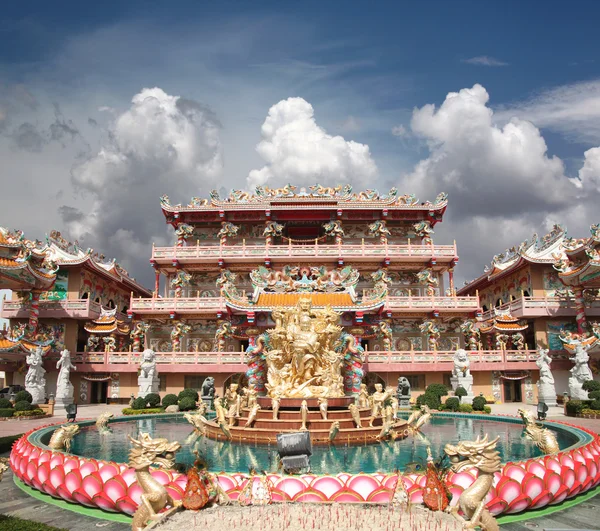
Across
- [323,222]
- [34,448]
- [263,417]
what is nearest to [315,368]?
[263,417]

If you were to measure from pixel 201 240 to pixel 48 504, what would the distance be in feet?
105

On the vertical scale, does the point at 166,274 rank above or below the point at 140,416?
above

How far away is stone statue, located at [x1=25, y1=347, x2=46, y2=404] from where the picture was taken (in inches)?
1026

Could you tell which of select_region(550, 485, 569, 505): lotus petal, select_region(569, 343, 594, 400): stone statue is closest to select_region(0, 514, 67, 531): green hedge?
select_region(550, 485, 569, 505): lotus petal

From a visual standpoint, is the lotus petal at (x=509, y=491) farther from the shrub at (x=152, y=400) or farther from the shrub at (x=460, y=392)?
the shrub at (x=152, y=400)

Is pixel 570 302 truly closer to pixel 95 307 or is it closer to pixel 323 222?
pixel 323 222

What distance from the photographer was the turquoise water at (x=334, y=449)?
10391mm

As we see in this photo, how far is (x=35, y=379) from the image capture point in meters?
26.4

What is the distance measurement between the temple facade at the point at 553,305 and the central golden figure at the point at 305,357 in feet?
61.5

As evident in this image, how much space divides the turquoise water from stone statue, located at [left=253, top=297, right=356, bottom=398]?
2.70 metres

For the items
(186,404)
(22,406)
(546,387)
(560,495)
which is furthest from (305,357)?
(546,387)

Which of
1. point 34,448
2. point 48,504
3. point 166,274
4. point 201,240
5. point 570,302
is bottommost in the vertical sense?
point 48,504

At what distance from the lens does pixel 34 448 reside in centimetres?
921

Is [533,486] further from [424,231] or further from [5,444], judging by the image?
[424,231]
